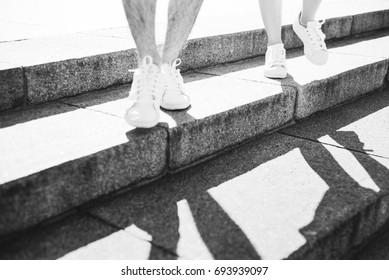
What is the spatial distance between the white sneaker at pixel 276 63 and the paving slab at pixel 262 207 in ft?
1.97

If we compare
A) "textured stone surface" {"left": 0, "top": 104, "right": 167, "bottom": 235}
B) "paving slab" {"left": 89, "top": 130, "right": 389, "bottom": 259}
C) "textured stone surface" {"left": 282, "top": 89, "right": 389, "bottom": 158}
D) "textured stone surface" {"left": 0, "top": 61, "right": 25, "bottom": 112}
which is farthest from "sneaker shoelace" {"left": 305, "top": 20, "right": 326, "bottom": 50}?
"textured stone surface" {"left": 0, "top": 61, "right": 25, "bottom": 112}

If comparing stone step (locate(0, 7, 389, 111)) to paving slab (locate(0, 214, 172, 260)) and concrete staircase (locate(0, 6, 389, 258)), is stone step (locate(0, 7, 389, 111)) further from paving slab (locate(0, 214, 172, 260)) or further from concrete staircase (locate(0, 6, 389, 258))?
paving slab (locate(0, 214, 172, 260))

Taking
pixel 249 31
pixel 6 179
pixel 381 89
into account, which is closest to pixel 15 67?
pixel 6 179

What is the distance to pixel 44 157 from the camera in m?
1.53

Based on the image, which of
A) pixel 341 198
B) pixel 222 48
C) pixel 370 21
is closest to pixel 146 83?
pixel 341 198

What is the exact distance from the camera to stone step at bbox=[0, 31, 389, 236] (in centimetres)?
146

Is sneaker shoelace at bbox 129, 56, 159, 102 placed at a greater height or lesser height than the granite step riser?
greater

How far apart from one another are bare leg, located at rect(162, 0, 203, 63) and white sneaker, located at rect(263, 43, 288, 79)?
73 centimetres

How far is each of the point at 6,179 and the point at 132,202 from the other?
18.3 inches

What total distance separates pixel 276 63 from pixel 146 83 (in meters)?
1.02

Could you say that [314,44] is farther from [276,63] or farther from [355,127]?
[355,127]

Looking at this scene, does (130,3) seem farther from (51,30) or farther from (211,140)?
(51,30)

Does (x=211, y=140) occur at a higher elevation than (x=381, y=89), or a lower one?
higher

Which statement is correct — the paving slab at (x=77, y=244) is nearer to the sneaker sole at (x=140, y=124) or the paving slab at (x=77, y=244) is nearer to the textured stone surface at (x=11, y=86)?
the sneaker sole at (x=140, y=124)
